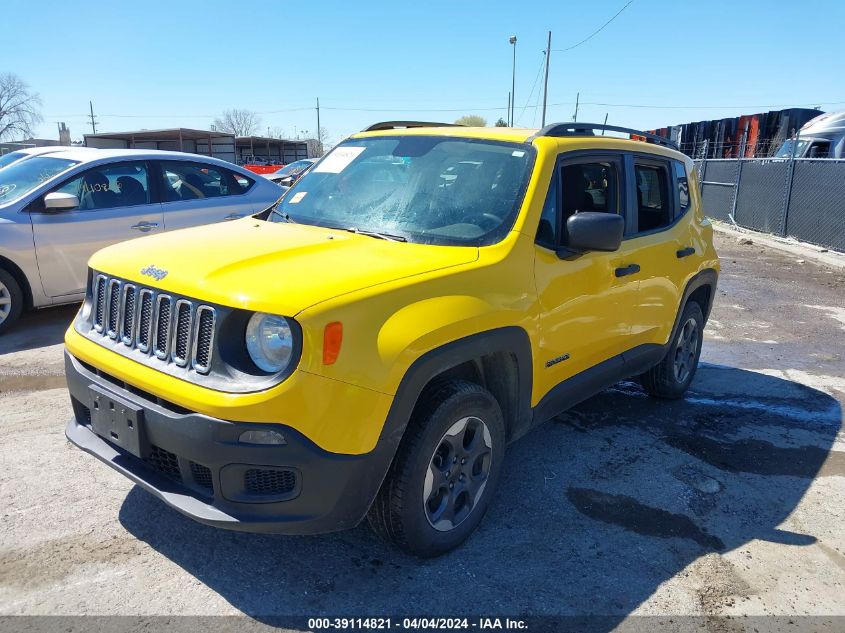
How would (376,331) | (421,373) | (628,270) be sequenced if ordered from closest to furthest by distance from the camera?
(376,331) < (421,373) < (628,270)

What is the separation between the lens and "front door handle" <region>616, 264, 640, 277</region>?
3875 mm

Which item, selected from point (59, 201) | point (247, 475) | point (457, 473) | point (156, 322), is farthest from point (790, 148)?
point (247, 475)

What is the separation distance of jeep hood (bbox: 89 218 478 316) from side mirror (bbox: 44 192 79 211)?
3.49 meters

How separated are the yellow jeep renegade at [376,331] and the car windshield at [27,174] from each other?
3731 millimetres

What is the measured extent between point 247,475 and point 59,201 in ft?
16.2

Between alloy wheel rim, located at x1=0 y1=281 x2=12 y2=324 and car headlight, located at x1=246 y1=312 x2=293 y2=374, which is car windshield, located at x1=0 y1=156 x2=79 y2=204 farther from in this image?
car headlight, located at x1=246 y1=312 x2=293 y2=374

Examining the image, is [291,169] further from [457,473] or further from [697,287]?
[457,473]

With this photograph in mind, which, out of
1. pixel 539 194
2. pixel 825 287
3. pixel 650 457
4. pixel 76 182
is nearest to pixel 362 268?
pixel 539 194

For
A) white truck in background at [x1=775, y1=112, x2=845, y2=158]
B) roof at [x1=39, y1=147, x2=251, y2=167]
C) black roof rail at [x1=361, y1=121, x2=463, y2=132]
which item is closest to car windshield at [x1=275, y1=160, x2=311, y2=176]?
roof at [x1=39, y1=147, x2=251, y2=167]

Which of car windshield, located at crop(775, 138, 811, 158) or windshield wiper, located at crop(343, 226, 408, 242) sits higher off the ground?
car windshield, located at crop(775, 138, 811, 158)

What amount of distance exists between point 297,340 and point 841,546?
9.51 ft

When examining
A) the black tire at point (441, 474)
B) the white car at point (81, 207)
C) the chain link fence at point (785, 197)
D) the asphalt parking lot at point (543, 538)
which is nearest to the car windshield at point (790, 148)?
the chain link fence at point (785, 197)

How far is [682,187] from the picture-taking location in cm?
488

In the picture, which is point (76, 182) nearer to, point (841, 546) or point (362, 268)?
point (362, 268)
